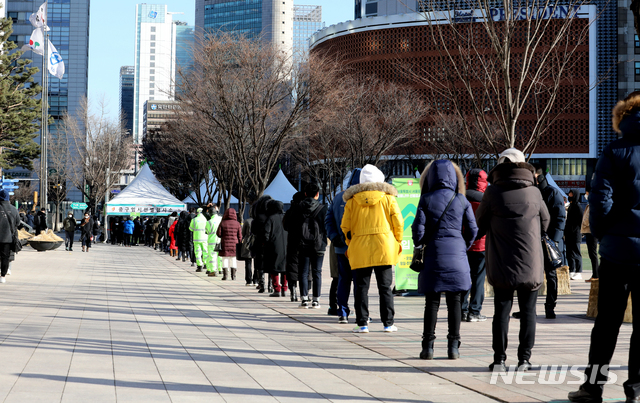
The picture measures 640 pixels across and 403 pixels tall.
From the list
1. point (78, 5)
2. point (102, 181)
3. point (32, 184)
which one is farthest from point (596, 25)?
point (78, 5)

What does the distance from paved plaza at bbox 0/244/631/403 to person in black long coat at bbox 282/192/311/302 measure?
1.46 feet

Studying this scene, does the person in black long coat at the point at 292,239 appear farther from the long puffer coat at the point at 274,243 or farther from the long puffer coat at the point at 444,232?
the long puffer coat at the point at 444,232

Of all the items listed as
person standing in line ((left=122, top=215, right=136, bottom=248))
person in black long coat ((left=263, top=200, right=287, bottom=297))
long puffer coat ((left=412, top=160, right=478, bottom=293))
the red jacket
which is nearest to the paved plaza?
long puffer coat ((left=412, top=160, right=478, bottom=293))

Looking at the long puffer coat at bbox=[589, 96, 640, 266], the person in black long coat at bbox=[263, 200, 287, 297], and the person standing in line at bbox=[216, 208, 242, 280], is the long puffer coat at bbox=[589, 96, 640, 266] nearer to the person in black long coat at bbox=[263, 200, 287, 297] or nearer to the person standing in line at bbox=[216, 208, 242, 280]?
the person in black long coat at bbox=[263, 200, 287, 297]

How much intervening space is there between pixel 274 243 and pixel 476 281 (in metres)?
4.45

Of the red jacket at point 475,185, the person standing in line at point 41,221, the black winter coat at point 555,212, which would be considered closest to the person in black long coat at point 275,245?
the red jacket at point 475,185

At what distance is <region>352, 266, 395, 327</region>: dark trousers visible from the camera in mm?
7758

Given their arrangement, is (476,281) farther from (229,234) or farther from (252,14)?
(252,14)

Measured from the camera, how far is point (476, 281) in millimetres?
8828

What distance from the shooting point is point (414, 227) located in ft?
21.3

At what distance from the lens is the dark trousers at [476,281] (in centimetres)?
879

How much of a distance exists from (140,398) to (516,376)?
2.73 m

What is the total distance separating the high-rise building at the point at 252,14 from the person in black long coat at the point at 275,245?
172 m

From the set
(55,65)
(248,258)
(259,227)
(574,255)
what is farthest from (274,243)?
(55,65)
